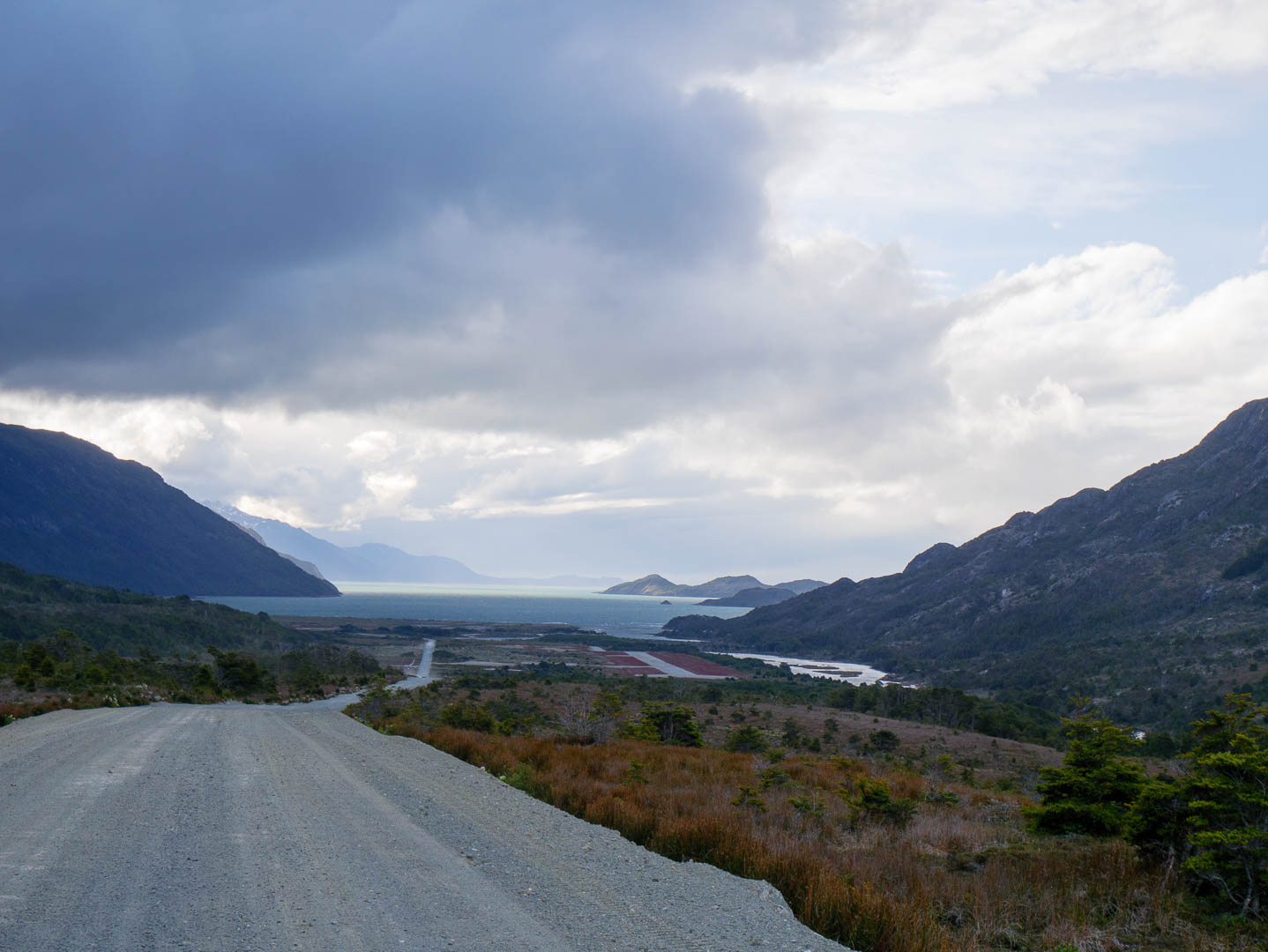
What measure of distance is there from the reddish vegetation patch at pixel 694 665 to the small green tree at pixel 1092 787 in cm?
7949

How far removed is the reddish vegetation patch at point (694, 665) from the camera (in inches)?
3637

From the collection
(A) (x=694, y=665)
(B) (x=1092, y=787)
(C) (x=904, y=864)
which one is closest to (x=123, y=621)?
(A) (x=694, y=665)

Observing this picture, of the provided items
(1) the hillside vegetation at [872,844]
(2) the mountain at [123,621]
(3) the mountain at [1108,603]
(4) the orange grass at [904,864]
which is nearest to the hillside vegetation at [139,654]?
(2) the mountain at [123,621]

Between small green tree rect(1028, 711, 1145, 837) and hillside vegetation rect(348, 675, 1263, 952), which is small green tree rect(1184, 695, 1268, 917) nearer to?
hillside vegetation rect(348, 675, 1263, 952)

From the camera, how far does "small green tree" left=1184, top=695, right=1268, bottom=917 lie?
7547 millimetres

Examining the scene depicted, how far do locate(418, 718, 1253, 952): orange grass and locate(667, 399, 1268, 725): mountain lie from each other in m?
51.9

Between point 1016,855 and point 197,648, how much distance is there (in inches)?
3469

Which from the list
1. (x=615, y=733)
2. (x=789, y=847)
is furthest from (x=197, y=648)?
(x=789, y=847)

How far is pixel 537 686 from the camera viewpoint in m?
54.1

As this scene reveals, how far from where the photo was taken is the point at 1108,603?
89.6m

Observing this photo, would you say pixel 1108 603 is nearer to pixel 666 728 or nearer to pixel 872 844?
pixel 666 728

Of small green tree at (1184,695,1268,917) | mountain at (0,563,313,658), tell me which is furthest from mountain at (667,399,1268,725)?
mountain at (0,563,313,658)

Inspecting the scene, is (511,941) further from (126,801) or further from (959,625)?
(959,625)

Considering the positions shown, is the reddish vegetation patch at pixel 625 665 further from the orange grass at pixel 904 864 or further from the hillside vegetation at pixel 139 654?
the orange grass at pixel 904 864
